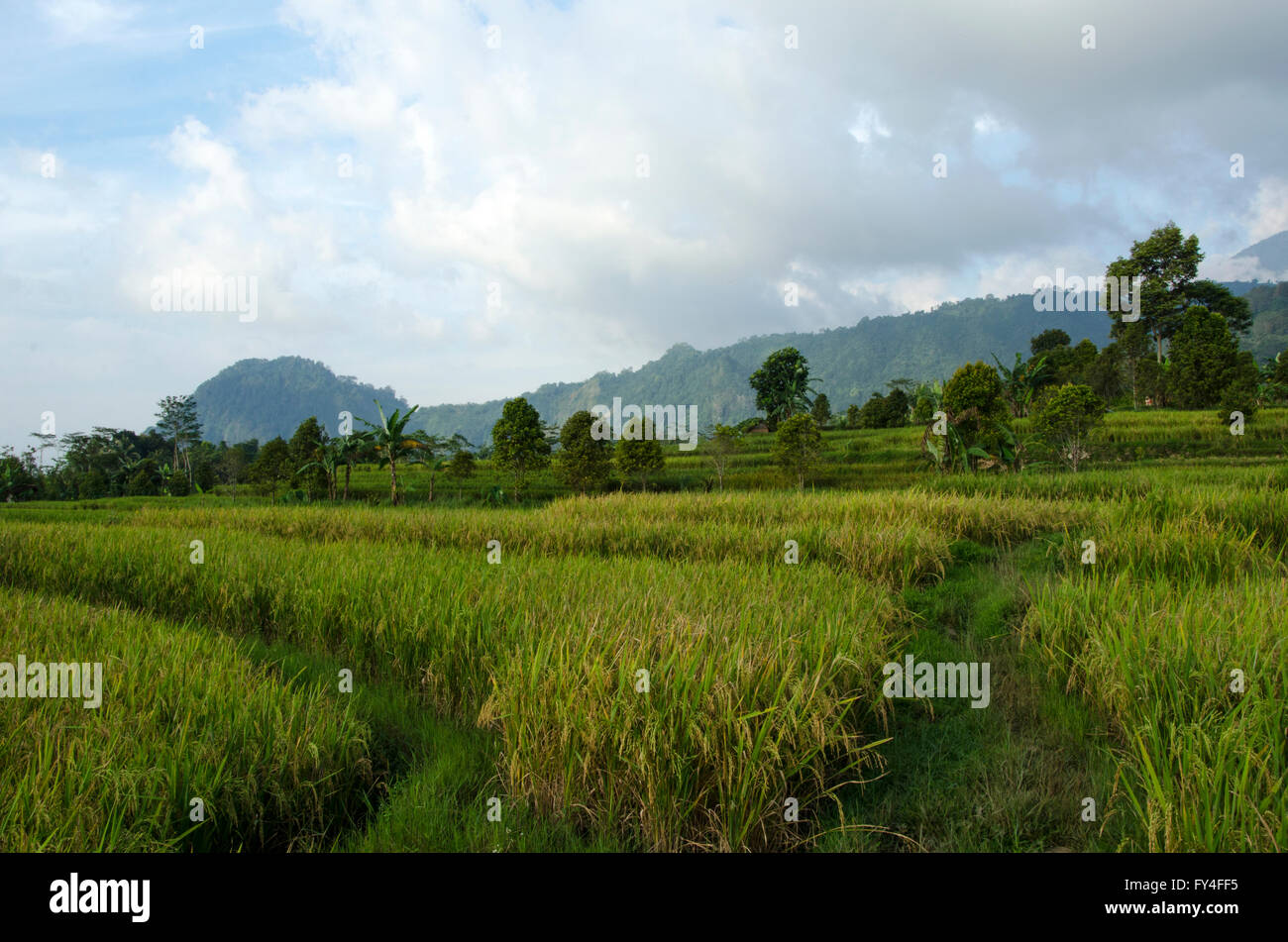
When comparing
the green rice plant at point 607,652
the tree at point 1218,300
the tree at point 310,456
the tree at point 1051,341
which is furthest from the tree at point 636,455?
→ the tree at point 1051,341

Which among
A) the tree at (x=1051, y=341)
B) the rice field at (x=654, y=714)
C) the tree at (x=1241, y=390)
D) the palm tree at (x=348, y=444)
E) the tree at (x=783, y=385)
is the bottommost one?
the rice field at (x=654, y=714)

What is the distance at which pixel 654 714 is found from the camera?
3.06m

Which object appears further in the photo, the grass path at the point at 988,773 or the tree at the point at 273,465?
the tree at the point at 273,465

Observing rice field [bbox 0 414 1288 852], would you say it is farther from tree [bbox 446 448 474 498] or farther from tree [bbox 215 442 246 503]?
tree [bbox 215 442 246 503]

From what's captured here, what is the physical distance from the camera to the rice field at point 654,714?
2805 millimetres

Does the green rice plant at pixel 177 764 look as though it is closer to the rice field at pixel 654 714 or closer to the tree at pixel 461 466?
the rice field at pixel 654 714

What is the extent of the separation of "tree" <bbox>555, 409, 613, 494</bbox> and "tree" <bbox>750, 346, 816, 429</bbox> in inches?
834

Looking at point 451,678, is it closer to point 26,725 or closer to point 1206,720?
point 26,725

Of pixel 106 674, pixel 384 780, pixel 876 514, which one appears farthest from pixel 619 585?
pixel 876 514

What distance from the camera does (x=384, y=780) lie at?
3615 mm

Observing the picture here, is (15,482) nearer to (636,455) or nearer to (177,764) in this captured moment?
(636,455)

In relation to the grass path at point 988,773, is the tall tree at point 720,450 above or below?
above

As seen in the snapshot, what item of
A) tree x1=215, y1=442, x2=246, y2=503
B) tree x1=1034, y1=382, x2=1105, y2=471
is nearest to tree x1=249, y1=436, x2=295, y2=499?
tree x1=215, y1=442, x2=246, y2=503

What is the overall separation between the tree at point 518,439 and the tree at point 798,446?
10919 mm
